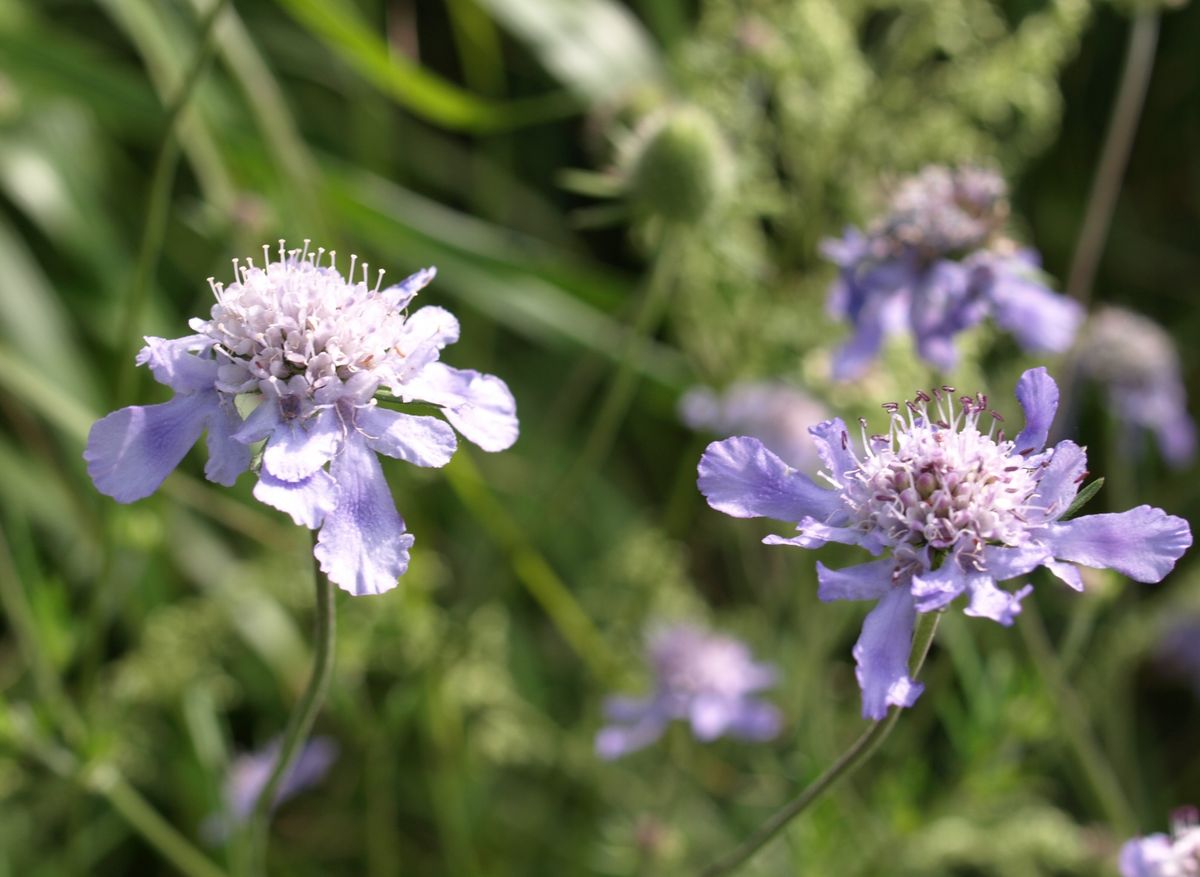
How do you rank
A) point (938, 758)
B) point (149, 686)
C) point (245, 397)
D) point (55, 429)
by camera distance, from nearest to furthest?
point (245, 397)
point (149, 686)
point (55, 429)
point (938, 758)

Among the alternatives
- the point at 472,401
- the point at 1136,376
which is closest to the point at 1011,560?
the point at 472,401

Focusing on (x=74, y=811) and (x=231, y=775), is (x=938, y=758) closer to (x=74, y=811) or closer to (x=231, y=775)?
(x=231, y=775)

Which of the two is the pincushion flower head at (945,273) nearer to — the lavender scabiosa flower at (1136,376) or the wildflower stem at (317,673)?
the lavender scabiosa flower at (1136,376)

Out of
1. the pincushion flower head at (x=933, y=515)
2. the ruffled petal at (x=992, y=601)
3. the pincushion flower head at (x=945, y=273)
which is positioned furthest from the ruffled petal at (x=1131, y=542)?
the pincushion flower head at (x=945, y=273)

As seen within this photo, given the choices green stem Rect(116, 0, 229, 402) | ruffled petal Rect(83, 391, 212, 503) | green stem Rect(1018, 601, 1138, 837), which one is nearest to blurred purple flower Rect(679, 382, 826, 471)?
green stem Rect(1018, 601, 1138, 837)

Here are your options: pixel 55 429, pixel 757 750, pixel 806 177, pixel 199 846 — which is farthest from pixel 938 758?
pixel 55 429
